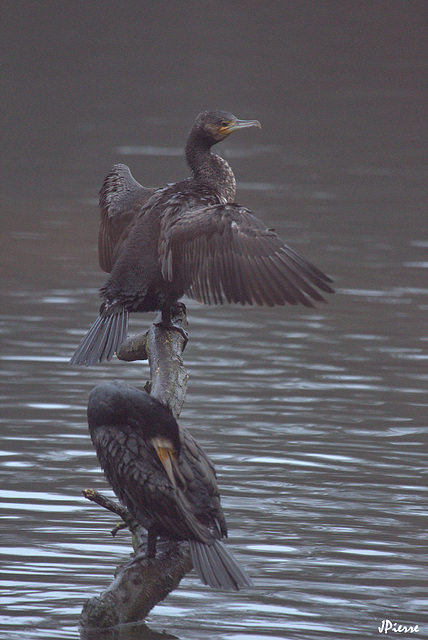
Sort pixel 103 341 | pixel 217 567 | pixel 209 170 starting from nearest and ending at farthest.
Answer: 1. pixel 217 567
2. pixel 103 341
3. pixel 209 170

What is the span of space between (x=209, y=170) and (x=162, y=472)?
1546 mm

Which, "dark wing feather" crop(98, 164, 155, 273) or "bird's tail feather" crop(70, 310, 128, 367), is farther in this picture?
"dark wing feather" crop(98, 164, 155, 273)

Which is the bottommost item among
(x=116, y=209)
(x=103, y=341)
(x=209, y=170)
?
(x=103, y=341)

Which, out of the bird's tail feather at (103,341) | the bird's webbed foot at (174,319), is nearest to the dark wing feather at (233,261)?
the bird's webbed foot at (174,319)

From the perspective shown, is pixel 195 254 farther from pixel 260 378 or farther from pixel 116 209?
pixel 260 378

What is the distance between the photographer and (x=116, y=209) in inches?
207

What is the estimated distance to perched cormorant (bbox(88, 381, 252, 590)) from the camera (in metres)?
3.79

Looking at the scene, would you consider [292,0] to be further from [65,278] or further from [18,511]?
[18,511]

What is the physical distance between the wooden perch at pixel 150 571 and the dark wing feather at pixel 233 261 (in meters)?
0.33

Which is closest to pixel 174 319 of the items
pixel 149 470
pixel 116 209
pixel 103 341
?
pixel 103 341

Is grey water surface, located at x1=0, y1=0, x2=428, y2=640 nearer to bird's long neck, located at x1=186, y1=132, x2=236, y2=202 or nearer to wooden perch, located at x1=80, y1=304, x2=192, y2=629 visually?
wooden perch, located at x1=80, y1=304, x2=192, y2=629

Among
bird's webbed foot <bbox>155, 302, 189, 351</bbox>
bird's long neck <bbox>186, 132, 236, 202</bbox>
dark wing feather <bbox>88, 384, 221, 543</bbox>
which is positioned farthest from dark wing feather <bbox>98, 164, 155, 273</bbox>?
dark wing feather <bbox>88, 384, 221, 543</bbox>

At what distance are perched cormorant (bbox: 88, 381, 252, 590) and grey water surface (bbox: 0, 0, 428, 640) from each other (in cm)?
56

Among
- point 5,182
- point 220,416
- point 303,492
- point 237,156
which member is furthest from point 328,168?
point 303,492
